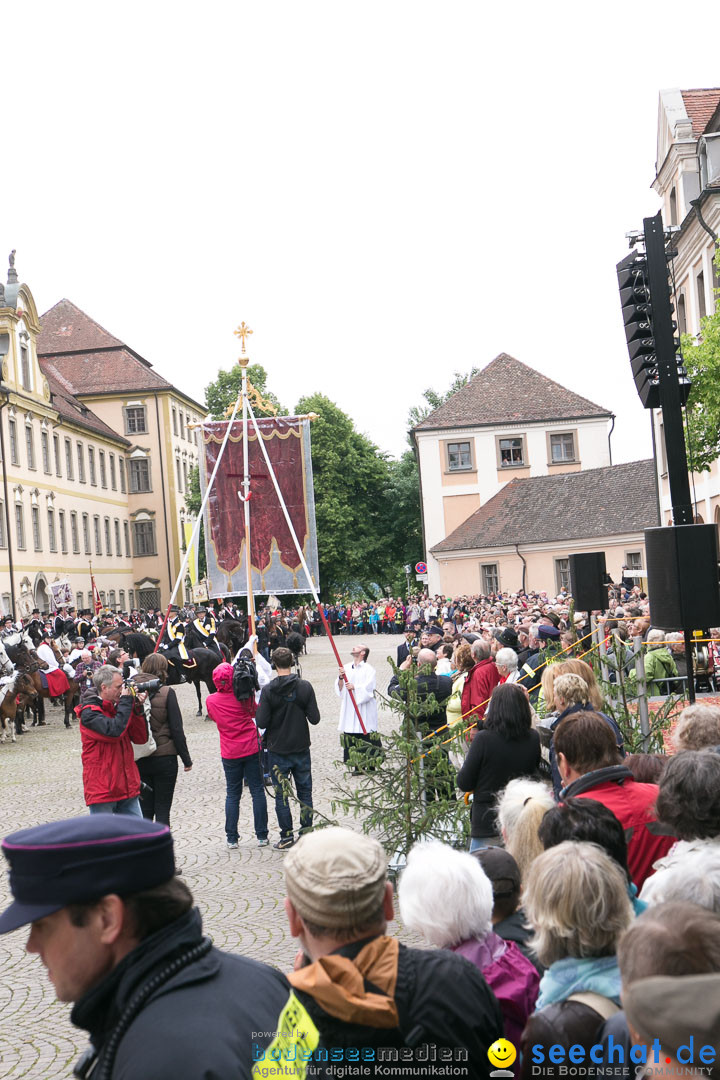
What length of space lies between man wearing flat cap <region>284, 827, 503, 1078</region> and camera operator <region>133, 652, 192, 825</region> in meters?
7.03

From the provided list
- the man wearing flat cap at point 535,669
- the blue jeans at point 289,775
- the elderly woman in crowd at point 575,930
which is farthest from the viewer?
the man wearing flat cap at point 535,669

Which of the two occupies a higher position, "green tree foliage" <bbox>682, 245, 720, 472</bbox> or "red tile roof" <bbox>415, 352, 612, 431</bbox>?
"red tile roof" <bbox>415, 352, 612, 431</bbox>

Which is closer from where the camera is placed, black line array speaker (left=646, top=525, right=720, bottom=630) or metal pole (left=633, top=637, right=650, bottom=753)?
black line array speaker (left=646, top=525, right=720, bottom=630)

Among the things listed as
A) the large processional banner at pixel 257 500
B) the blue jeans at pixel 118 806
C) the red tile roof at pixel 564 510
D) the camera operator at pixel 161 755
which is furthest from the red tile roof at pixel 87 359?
the blue jeans at pixel 118 806

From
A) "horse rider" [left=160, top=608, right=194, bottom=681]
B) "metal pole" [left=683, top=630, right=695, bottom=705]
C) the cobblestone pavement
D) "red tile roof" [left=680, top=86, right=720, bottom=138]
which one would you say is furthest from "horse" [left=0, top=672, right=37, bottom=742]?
"red tile roof" [left=680, top=86, right=720, bottom=138]

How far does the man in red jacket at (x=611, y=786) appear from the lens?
4.28m

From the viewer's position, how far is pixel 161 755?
9625 mm

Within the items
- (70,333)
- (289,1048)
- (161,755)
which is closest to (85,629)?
(161,755)

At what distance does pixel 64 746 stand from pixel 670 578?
14.5 m

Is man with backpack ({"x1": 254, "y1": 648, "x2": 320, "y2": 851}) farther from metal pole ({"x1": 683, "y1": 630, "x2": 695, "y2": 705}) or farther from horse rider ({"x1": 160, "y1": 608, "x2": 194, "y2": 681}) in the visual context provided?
horse rider ({"x1": 160, "y1": 608, "x2": 194, "y2": 681})

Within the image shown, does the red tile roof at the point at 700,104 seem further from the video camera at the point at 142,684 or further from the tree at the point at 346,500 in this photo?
the tree at the point at 346,500

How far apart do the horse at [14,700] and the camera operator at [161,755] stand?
1196 centimetres

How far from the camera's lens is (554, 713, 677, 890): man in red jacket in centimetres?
428

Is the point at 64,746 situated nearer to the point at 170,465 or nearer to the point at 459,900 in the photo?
the point at 459,900
